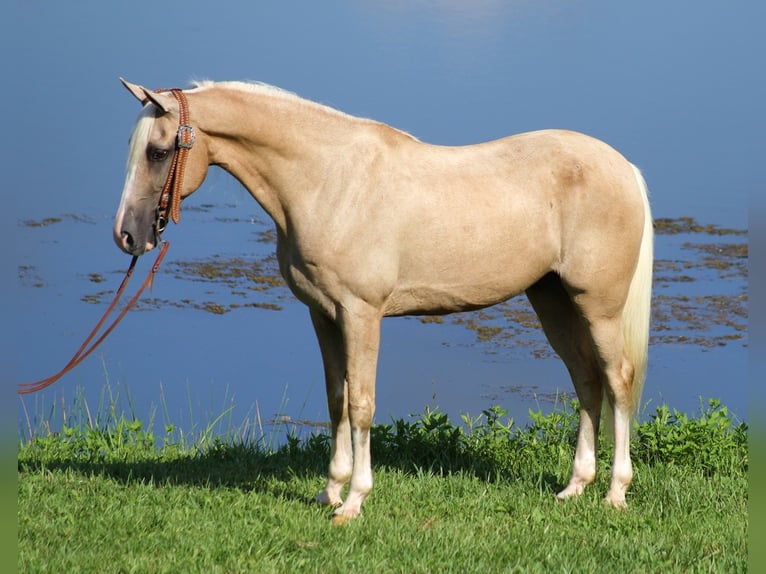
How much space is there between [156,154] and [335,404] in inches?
71.5

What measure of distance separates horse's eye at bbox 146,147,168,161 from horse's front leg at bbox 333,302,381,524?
1.30 metres

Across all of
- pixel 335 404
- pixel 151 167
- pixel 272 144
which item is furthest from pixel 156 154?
pixel 335 404

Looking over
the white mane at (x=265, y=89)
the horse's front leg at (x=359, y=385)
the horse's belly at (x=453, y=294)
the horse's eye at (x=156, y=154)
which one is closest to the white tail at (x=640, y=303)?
the horse's belly at (x=453, y=294)

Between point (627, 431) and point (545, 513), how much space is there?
2.76 feet

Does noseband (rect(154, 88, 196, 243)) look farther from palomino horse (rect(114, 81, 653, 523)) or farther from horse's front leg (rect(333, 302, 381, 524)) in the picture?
horse's front leg (rect(333, 302, 381, 524))

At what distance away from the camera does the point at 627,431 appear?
621cm

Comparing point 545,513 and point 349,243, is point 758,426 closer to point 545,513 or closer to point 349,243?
point 545,513

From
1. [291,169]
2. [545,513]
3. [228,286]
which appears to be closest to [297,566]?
[545,513]

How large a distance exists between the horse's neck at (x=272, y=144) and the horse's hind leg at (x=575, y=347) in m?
1.81

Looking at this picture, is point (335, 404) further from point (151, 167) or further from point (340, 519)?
point (151, 167)

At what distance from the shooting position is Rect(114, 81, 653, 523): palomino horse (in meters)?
5.35

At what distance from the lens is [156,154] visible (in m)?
5.29

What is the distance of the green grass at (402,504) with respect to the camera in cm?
498

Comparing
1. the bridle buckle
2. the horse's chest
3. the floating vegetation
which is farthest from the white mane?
the floating vegetation
